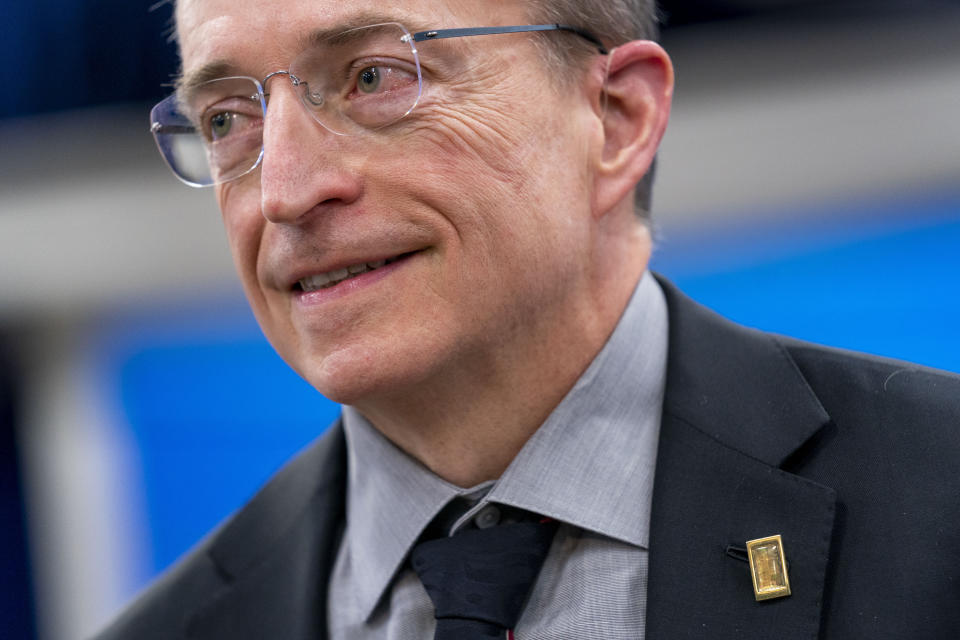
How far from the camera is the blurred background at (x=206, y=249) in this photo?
340cm

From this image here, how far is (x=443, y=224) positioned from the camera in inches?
54.5

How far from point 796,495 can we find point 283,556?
89 centimetres

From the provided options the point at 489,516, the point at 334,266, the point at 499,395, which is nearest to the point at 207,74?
the point at 334,266

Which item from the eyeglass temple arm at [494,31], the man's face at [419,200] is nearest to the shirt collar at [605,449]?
the man's face at [419,200]

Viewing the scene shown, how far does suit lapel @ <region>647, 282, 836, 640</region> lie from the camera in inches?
50.5

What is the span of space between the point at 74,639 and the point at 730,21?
3508mm

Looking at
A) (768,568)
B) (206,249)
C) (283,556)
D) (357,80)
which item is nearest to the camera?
(768,568)

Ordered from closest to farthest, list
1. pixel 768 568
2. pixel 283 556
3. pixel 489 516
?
pixel 768 568 → pixel 489 516 → pixel 283 556

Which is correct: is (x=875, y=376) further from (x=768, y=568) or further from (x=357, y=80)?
(x=357, y=80)

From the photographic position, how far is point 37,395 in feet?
13.5

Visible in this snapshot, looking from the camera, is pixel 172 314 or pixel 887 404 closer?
pixel 887 404

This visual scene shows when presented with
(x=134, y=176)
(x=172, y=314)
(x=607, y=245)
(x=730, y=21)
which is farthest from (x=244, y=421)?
(x=607, y=245)

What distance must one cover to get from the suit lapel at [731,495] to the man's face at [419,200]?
29cm

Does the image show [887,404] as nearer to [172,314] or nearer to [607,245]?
[607,245]
